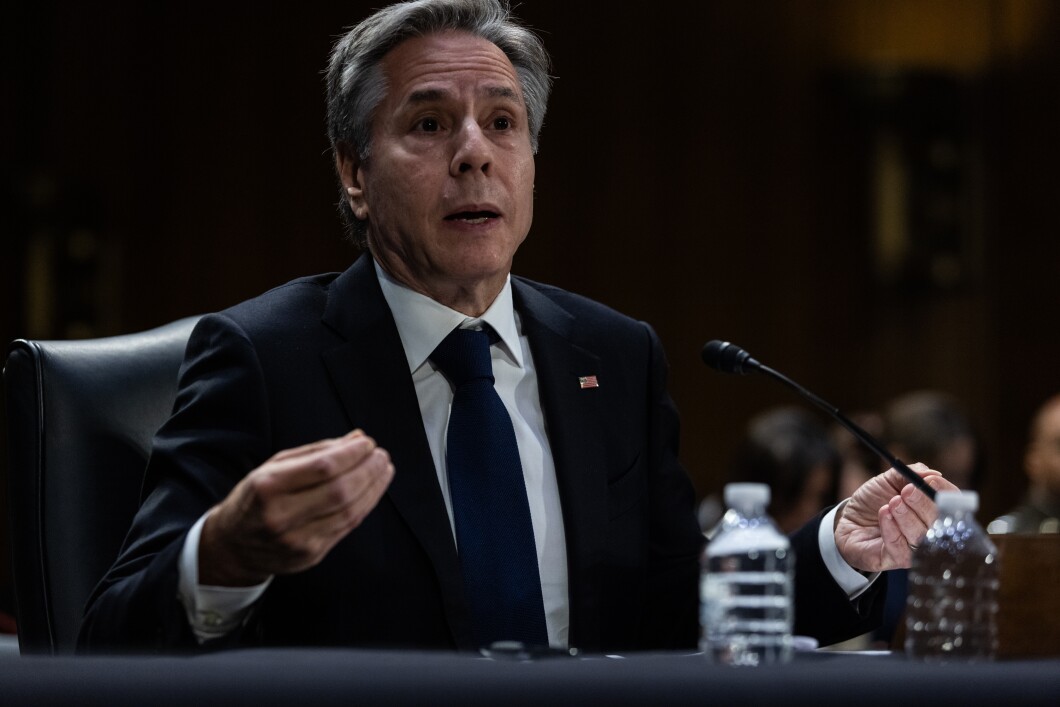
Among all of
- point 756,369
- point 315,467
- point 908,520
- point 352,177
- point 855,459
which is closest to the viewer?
point 315,467

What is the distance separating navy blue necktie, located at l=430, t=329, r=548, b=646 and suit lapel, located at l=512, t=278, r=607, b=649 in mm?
77

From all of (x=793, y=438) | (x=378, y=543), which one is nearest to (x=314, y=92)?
(x=793, y=438)

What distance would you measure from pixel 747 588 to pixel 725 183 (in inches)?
190

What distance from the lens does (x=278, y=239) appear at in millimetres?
5590

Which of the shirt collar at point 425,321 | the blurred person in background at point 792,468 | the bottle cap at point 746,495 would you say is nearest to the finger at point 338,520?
the bottle cap at point 746,495

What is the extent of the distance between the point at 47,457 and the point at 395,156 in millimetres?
618

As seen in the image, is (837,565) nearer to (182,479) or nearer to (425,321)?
(425,321)

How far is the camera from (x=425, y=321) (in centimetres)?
191

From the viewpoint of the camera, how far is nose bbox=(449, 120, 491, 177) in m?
1.88

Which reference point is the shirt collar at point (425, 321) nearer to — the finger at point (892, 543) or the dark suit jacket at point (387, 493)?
the dark suit jacket at point (387, 493)

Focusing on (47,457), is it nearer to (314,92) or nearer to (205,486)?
(205,486)

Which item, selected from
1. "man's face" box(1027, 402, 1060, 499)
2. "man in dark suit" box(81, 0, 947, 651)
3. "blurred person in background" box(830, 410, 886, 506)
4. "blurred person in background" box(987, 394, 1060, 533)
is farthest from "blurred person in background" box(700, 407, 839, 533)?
"man in dark suit" box(81, 0, 947, 651)

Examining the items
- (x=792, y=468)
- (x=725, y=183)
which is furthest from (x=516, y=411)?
(x=725, y=183)

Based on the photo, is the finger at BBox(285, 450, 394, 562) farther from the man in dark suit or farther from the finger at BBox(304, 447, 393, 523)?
the man in dark suit
